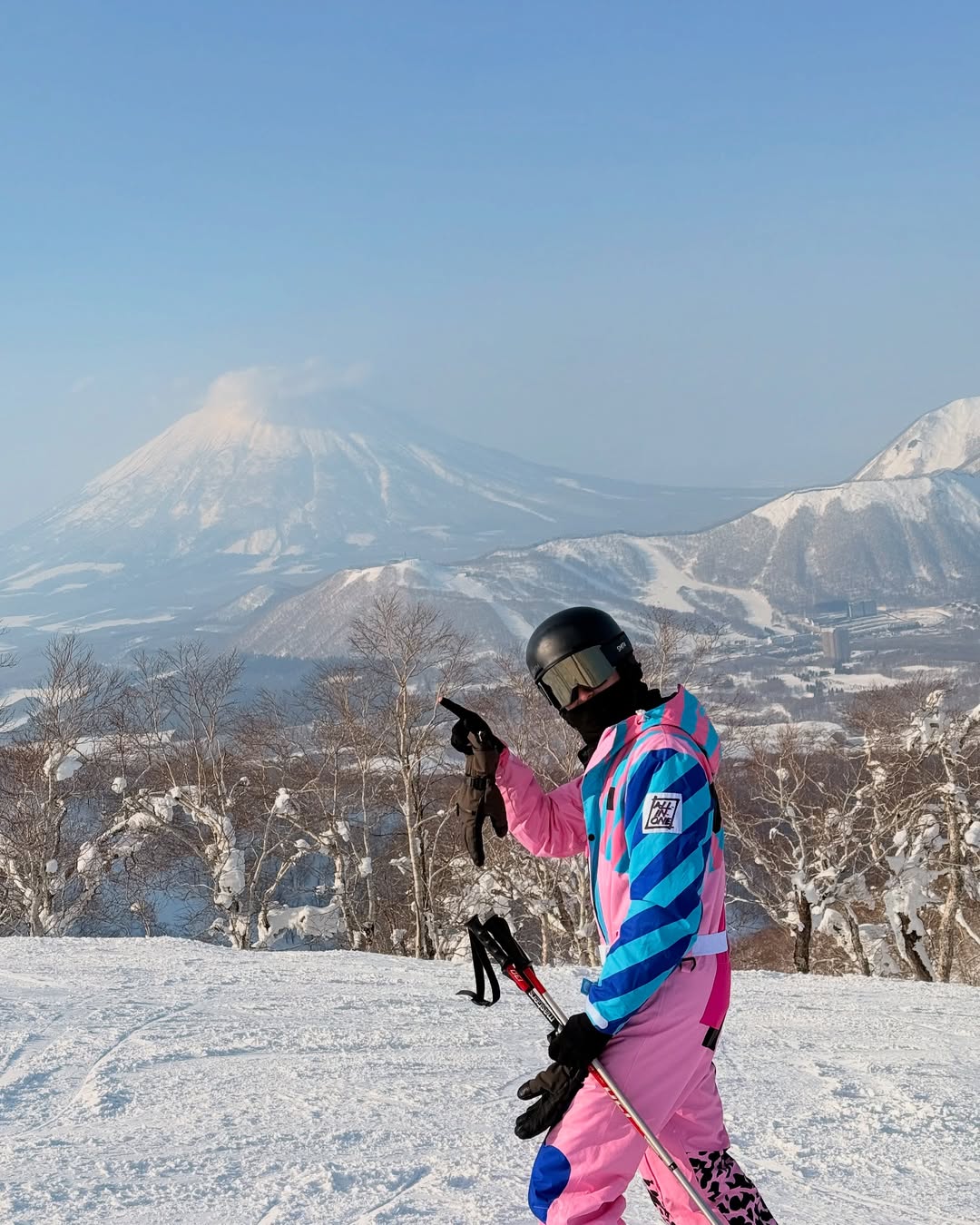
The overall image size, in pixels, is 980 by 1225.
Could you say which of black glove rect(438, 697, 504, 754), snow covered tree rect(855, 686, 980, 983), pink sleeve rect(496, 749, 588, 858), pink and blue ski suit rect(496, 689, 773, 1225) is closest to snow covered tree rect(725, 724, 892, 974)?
snow covered tree rect(855, 686, 980, 983)

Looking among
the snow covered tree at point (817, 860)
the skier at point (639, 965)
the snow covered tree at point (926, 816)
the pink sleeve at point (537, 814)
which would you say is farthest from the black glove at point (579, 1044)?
the snow covered tree at point (817, 860)

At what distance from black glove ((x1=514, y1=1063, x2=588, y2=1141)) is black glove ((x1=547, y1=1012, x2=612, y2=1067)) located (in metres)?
0.03

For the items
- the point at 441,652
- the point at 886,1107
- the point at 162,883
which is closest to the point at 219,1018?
the point at 886,1107

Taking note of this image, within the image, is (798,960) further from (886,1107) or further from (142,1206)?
(142,1206)

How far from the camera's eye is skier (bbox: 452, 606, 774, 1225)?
8.20 ft

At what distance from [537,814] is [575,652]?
23.6 inches

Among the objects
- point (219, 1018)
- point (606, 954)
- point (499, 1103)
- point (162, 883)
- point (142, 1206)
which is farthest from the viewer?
point (162, 883)

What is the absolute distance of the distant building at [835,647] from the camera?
11984cm

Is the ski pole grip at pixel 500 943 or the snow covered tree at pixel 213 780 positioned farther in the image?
the snow covered tree at pixel 213 780

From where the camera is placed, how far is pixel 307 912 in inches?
839

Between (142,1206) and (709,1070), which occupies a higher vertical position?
(709,1070)

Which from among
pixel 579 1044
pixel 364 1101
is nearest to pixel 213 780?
pixel 364 1101

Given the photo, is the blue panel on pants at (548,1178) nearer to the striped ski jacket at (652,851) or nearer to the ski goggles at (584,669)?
the striped ski jacket at (652,851)

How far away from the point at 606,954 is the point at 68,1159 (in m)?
2.77
